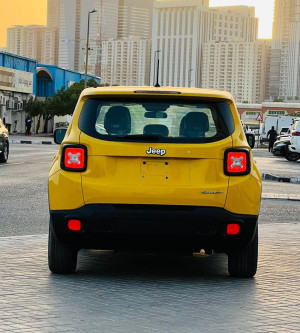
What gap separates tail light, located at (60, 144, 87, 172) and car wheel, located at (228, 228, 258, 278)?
1.58m

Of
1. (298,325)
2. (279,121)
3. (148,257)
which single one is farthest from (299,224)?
(279,121)

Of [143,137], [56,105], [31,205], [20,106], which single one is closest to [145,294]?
[143,137]

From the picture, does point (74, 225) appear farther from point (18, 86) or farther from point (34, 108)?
point (18, 86)

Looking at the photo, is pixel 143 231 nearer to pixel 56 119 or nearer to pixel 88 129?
pixel 88 129

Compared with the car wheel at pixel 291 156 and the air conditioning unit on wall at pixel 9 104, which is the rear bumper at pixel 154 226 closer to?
the car wheel at pixel 291 156

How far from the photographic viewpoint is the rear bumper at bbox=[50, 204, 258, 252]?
269 inches

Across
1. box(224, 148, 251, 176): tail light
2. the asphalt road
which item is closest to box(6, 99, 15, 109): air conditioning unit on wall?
the asphalt road

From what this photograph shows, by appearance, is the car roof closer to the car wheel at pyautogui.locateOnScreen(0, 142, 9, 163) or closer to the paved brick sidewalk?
the paved brick sidewalk

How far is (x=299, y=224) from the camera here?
12.2 meters

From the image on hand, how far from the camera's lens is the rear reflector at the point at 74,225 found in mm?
6957

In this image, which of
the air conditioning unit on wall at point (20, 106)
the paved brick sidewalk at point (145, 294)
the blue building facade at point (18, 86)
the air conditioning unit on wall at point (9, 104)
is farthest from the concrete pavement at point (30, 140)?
the paved brick sidewalk at point (145, 294)

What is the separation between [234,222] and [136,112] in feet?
4.04

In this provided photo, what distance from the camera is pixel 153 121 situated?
7.09 metres

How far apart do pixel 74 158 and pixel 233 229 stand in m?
1.44
